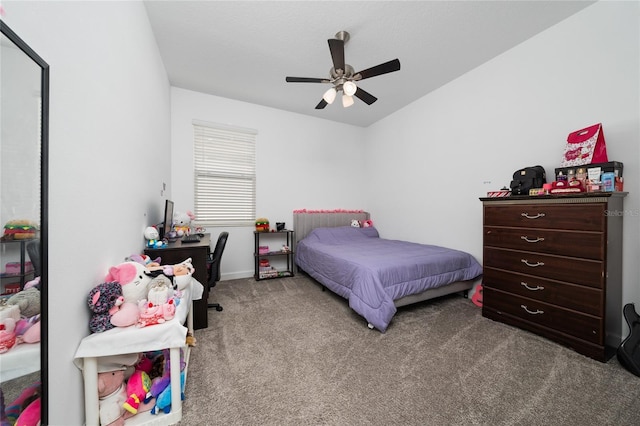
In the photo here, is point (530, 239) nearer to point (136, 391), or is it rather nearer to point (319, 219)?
point (319, 219)

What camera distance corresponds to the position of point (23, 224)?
75 centimetres

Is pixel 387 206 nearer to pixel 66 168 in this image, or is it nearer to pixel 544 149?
pixel 544 149

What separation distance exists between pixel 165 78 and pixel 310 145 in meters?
2.38

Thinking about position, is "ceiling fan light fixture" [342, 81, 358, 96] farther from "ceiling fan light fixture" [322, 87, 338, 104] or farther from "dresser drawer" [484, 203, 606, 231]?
"dresser drawer" [484, 203, 606, 231]

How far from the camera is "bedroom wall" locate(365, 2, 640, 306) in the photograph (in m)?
1.91

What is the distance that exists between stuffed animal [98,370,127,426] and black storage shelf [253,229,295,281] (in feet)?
8.29

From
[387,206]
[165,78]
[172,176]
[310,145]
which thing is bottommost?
[387,206]

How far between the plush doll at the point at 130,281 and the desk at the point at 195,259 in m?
0.72

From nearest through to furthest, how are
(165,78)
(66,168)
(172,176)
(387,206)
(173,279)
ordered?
1. (66,168)
2. (173,279)
3. (165,78)
4. (172,176)
5. (387,206)

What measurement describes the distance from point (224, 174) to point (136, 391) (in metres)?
3.07

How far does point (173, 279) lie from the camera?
156cm

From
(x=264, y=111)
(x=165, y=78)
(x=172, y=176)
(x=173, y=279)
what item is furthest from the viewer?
(x=264, y=111)

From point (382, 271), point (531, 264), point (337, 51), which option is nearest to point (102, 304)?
point (382, 271)

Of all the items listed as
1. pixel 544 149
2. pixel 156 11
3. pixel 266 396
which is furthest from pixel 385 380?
pixel 156 11
